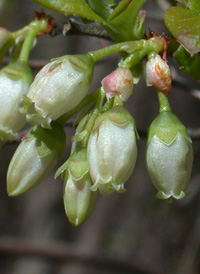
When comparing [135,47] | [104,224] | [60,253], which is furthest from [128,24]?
[104,224]

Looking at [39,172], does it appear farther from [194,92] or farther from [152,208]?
[152,208]

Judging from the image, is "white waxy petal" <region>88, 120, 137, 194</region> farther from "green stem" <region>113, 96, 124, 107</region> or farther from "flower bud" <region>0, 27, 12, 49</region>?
Result: "flower bud" <region>0, 27, 12, 49</region>

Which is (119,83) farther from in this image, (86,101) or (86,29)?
(86,29)

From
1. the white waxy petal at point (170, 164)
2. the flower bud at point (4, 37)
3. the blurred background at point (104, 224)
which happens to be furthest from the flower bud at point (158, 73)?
the blurred background at point (104, 224)

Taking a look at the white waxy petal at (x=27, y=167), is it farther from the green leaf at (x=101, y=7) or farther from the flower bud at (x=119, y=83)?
the green leaf at (x=101, y=7)

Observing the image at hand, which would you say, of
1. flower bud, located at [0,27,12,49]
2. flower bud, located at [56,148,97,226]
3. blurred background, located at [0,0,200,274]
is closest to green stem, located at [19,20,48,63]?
flower bud, located at [0,27,12,49]
